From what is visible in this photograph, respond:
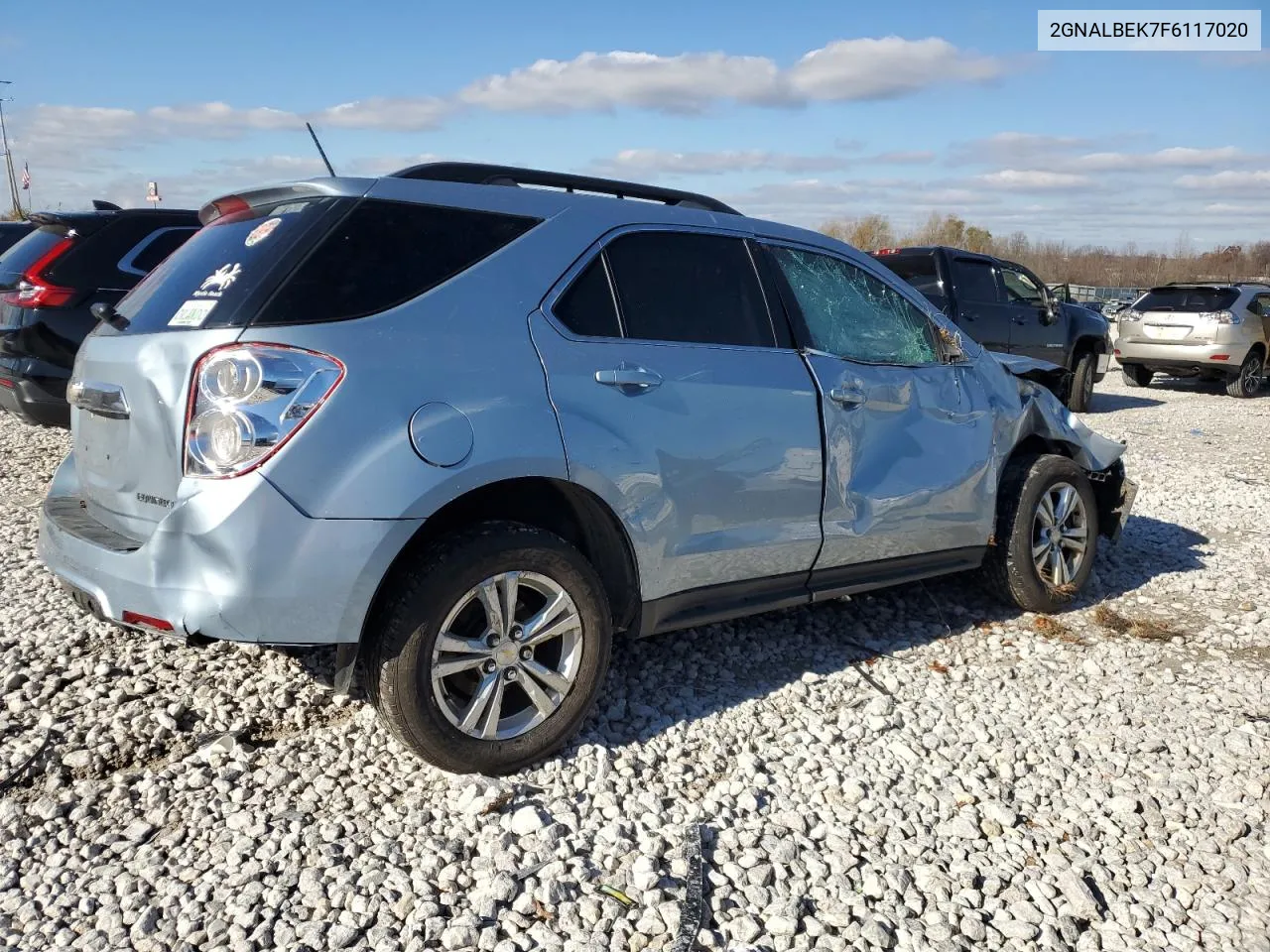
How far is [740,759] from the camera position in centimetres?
350

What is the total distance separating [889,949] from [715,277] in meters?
2.28

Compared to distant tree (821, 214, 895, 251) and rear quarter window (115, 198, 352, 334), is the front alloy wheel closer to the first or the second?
rear quarter window (115, 198, 352, 334)

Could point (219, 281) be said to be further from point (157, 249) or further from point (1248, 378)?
point (1248, 378)

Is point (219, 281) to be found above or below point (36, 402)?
above

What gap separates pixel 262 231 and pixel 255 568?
1.07 meters

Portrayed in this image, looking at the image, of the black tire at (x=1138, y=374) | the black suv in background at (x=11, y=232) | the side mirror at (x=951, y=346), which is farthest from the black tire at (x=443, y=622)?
the black tire at (x=1138, y=374)

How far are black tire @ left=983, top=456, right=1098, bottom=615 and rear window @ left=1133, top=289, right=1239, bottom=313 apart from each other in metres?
13.0

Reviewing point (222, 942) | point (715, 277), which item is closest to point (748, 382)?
point (715, 277)

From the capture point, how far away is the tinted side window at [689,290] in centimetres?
356

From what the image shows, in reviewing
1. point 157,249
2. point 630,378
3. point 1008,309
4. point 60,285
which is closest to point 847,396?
point 630,378

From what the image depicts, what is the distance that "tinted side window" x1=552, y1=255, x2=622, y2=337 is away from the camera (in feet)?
11.0

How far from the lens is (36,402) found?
6.43 m

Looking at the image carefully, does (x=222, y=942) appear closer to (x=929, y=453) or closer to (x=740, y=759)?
(x=740, y=759)

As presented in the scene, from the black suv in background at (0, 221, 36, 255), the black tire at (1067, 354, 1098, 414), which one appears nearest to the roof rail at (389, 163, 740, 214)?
the black tire at (1067, 354, 1098, 414)
